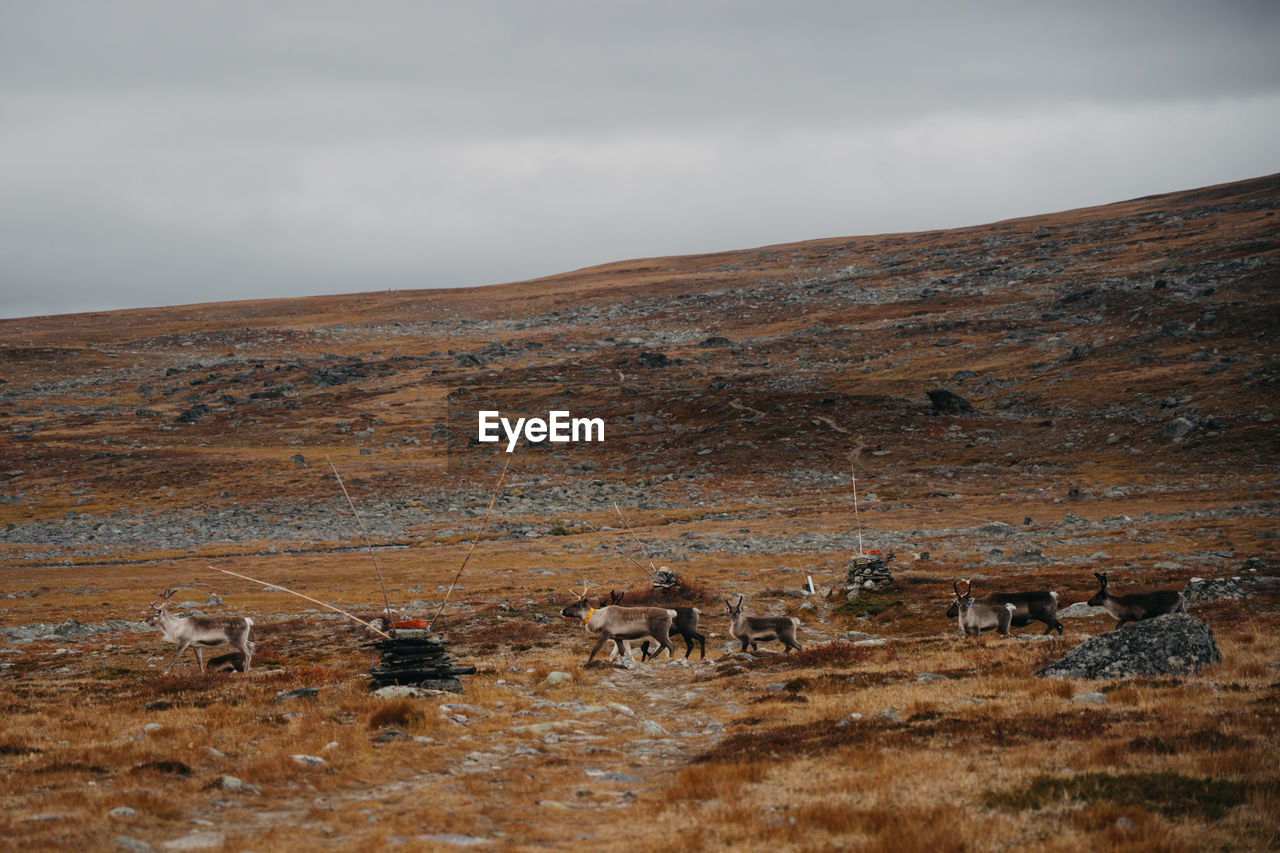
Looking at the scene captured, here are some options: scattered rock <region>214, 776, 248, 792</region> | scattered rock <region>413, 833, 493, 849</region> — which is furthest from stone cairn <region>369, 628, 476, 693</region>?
scattered rock <region>413, 833, 493, 849</region>

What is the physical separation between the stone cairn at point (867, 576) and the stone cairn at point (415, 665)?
18.2 m

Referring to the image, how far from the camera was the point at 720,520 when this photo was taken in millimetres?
59531

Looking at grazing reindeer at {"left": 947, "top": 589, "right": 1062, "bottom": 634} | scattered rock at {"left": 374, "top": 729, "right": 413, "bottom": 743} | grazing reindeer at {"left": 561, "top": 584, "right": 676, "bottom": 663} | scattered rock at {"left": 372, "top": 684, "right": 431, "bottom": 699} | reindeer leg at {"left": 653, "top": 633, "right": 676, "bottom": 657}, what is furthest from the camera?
grazing reindeer at {"left": 947, "top": 589, "right": 1062, "bottom": 634}

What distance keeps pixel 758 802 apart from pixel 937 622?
61.7 feet

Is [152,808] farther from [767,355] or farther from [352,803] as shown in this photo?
[767,355]

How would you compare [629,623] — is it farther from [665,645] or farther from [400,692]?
[400,692]

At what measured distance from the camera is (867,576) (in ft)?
107

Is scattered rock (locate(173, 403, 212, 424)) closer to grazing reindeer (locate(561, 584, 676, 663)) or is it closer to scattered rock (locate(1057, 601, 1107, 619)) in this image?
grazing reindeer (locate(561, 584, 676, 663))

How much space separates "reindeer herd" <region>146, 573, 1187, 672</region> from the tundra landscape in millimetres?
628

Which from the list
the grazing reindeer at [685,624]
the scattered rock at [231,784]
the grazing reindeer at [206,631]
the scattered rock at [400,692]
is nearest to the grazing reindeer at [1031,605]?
the grazing reindeer at [685,624]

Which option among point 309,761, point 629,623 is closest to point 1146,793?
point 309,761

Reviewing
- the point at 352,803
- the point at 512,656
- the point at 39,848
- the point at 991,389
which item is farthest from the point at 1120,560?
the point at 991,389

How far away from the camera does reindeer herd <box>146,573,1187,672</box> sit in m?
21.6

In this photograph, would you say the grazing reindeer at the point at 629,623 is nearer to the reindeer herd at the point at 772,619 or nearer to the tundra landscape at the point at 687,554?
Answer: the reindeer herd at the point at 772,619
